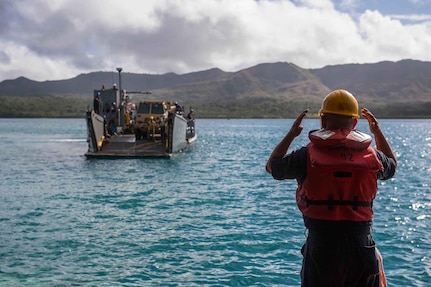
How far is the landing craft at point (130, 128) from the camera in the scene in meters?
35.4

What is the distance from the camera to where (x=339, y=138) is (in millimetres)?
3945

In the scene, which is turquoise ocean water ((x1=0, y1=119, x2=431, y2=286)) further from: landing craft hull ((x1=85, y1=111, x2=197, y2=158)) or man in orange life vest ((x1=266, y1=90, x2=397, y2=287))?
landing craft hull ((x1=85, y1=111, x2=197, y2=158))

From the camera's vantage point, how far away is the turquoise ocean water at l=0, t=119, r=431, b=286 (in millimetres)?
→ 9906

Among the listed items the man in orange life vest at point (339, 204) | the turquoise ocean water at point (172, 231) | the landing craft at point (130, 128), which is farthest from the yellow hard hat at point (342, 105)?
the landing craft at point (130, 128)

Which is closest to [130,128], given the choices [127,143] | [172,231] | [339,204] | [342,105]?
[127,143]

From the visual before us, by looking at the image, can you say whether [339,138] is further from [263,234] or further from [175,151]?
[175,151]

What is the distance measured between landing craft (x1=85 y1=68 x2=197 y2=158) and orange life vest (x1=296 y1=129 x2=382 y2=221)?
31.3m

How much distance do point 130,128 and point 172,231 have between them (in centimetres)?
2922

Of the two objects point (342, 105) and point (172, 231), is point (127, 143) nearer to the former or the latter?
point (172, 231)

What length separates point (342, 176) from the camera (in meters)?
3.92

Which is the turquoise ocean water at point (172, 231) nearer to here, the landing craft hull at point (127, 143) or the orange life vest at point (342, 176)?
the orange life vest at point (342, 176)

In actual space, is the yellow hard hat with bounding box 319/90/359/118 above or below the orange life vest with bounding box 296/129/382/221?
above

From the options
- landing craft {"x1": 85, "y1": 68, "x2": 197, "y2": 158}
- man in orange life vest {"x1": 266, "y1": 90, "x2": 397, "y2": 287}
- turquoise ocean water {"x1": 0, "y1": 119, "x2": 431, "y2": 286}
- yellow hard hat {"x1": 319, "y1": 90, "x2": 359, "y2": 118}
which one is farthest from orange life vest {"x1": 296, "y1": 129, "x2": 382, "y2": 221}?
landing craft {"x1": 85, "y1": 68, "x2": 197, "y2": 158}

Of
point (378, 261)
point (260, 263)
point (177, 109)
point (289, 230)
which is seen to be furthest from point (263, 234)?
point (177, 109)
